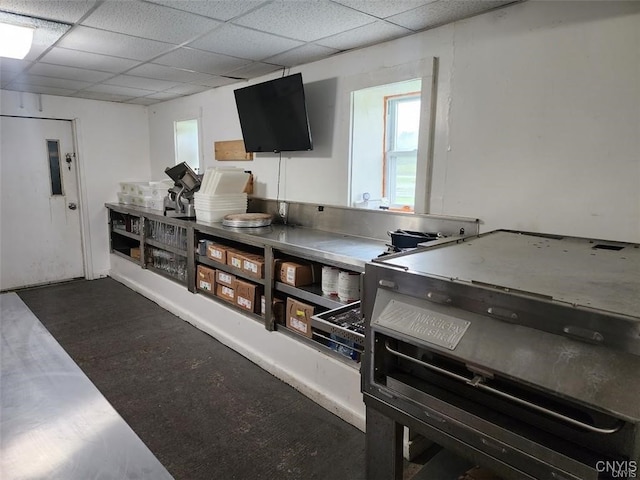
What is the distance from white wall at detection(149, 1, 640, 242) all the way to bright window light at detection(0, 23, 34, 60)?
2200 millimetres

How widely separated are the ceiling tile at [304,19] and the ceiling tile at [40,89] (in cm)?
332

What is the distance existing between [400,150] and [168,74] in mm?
2272

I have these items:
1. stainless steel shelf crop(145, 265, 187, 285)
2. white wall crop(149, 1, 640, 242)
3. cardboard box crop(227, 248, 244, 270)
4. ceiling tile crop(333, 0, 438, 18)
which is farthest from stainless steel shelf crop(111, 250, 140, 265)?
ceiling tile crop(333, 0, 438, 18)

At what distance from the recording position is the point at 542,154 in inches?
85.7

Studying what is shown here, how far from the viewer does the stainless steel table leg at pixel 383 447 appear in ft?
4.95

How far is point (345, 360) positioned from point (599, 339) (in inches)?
67.5

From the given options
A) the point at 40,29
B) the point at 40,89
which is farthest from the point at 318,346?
the point at 40,89

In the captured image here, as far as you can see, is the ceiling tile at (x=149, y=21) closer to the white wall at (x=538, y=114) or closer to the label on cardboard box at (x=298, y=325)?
the white wall at (x=538, y=114)

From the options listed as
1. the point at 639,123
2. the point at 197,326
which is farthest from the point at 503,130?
the point at 197,326

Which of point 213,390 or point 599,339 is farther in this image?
point 213,390

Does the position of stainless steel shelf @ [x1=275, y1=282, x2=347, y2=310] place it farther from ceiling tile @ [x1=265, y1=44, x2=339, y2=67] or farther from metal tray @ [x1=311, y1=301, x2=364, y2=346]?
ceiling tile @ [x1=265, y1=44, x2=339, y2=67]

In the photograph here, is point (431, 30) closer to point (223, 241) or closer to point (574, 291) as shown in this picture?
point (574, 291)

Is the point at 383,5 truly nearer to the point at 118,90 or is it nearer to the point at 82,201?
the point at 118,90

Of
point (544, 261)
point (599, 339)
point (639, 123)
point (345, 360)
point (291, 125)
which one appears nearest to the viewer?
point (599, 339)
